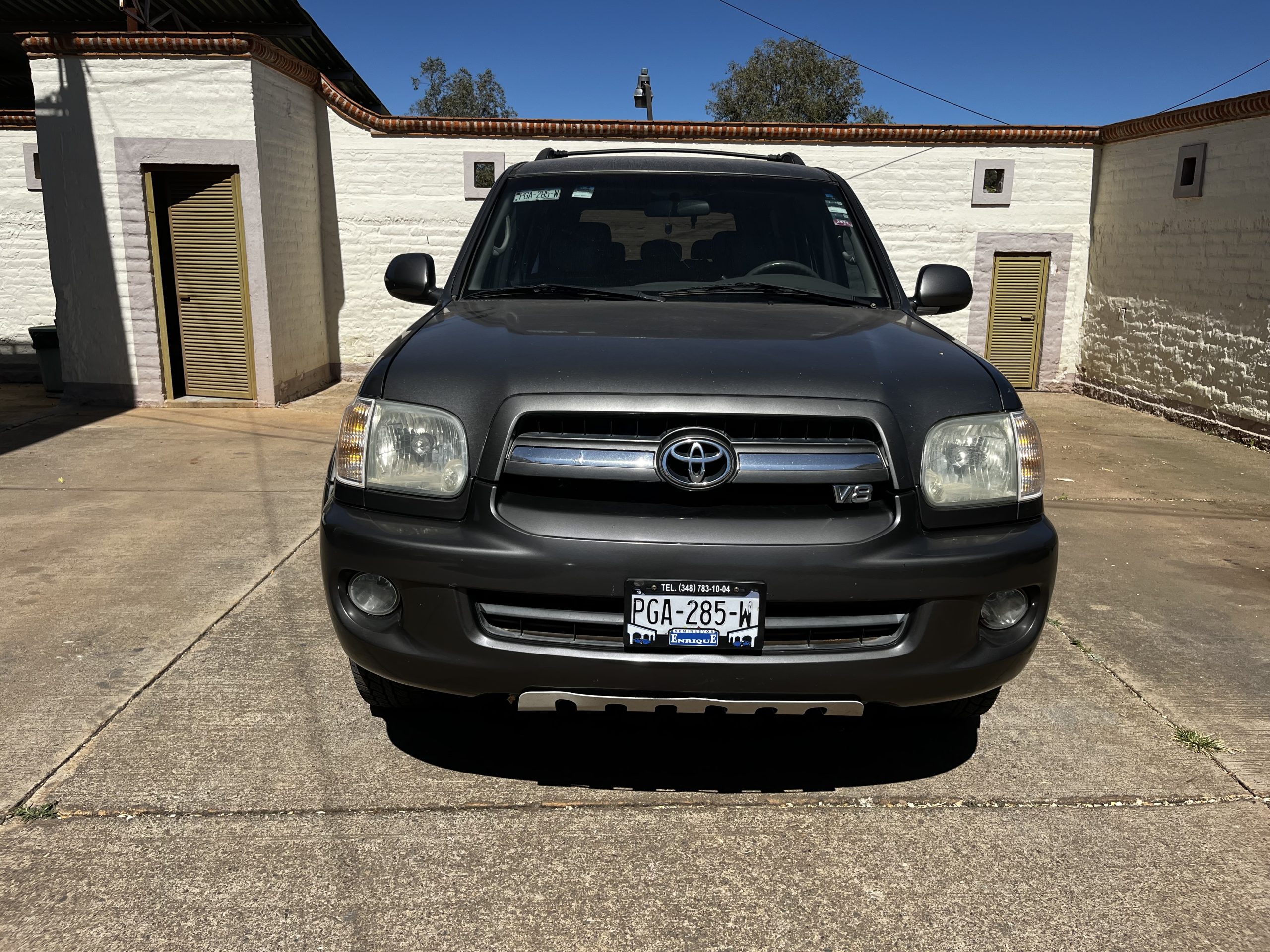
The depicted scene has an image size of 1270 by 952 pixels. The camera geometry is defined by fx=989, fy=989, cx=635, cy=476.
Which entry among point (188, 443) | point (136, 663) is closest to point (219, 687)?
point (136, 663)

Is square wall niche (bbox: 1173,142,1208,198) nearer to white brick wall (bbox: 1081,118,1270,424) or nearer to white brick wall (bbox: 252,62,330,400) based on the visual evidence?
white brick wall (bbox: 1081,118,1270,424)

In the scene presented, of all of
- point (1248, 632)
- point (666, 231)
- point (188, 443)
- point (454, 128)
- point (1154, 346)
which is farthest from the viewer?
point (454, 128)

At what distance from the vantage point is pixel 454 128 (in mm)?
11961

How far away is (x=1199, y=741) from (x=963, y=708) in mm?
831

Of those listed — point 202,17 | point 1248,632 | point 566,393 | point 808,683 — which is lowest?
point 1248,632

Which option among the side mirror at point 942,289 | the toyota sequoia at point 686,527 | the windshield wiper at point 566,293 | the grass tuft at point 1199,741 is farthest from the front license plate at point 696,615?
the side mirror at point 942,289

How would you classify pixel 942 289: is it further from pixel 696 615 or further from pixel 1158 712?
pixel 696 615

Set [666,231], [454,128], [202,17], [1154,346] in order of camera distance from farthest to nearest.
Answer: [202,17] → [454,128] → [1154,346] → [666,231]

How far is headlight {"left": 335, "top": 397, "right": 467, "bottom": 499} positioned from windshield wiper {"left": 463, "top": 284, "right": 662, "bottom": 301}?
97 centimetres

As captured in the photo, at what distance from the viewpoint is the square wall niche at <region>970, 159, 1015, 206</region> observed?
40.3 ft

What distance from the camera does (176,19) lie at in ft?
40.3

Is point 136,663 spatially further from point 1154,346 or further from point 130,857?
point 1154,346

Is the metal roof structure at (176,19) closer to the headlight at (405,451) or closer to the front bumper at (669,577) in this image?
the headlight at (405,451)

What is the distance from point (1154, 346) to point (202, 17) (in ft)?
42.4
